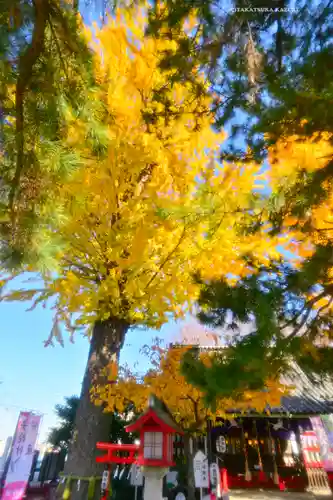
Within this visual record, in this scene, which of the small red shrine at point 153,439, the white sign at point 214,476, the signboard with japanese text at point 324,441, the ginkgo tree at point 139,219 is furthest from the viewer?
the signboard with japanese text at point 324,441

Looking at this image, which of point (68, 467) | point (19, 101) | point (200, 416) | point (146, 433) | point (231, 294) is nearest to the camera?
point (19, 101)

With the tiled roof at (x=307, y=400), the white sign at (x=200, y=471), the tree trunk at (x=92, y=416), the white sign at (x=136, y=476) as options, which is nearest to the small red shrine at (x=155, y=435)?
the tree trunk at (x=92, y=416)

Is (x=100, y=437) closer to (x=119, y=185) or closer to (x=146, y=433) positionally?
(x=146, y=433)

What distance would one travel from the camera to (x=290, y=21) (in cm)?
260

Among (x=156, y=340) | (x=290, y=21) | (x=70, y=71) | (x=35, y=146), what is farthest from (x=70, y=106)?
(x=156, y=340)

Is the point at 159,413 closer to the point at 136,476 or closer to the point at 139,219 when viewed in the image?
the point at 139,219

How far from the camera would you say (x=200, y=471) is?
446 centimetres

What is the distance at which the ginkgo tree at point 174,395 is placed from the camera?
13.2 feet

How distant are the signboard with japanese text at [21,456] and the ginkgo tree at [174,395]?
5.13m

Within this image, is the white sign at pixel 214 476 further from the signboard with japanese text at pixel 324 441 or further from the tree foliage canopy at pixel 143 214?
the signboard with japanese text at pixel 324 441

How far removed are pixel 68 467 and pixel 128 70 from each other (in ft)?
17.1

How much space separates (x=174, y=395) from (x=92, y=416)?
4.09 feet

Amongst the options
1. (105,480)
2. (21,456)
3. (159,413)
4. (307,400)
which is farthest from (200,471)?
(21,456)

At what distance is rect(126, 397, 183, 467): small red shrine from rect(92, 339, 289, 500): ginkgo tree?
0.33m
